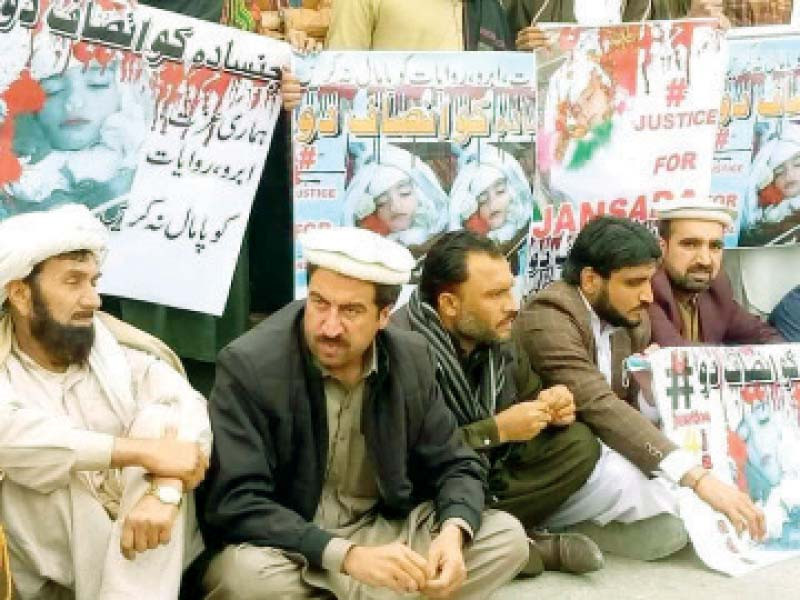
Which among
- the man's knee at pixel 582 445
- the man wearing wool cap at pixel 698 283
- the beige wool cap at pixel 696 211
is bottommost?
the man's knee at pixel 582 445

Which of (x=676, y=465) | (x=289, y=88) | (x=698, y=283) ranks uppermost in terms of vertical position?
(x=289, y=88)

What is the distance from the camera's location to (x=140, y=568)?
343 cm

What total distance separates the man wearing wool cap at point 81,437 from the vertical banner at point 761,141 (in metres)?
3.04

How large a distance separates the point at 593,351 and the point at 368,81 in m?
1.34

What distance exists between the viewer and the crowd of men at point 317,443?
3453mm

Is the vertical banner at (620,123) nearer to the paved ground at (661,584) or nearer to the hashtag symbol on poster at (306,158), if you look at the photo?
the hashtag symbol on poster at (306,158)

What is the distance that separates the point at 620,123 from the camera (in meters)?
5.58

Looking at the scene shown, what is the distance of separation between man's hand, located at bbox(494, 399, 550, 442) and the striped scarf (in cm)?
9

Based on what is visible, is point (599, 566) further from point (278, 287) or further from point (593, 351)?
point (278, 287)

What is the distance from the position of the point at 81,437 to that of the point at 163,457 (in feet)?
0.70

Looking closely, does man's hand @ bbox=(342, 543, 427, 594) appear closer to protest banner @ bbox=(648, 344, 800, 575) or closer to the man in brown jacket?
the man in brown jacket

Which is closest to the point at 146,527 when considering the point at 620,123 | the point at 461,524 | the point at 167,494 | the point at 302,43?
the point at 167,494

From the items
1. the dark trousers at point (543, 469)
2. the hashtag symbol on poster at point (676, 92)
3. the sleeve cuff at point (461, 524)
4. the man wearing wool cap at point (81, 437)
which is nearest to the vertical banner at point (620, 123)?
the hashtag symbol on poster at point (676, 92)

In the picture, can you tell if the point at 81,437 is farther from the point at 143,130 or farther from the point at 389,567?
the point at 143,130
